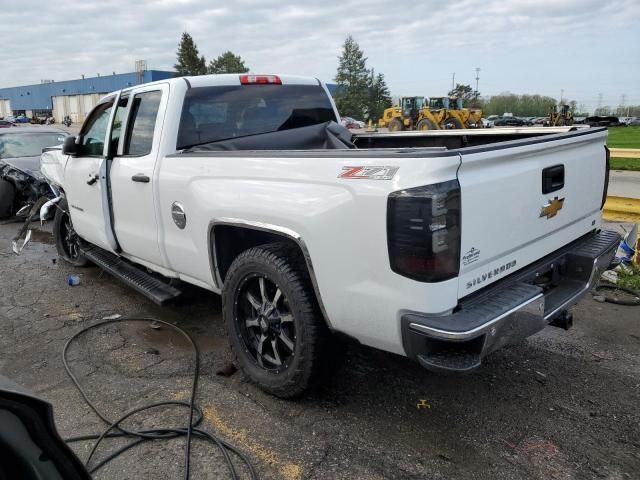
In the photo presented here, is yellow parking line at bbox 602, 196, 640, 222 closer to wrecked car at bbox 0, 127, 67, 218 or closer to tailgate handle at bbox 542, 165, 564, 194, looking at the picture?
tailgate handle at bbox 542, 165, 564, 194

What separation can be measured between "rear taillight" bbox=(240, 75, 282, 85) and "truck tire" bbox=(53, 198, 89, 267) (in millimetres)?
3078

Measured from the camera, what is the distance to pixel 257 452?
2871mm

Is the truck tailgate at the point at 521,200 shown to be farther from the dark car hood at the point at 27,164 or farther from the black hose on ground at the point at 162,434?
the dark car hood at the point at 27,164

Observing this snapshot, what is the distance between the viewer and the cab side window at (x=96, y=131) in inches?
199

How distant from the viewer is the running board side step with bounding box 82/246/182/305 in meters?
4.18

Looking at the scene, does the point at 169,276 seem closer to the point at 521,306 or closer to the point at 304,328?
the point at 304,328

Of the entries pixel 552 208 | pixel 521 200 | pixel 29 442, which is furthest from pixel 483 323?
pixel 29 442

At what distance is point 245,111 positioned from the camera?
4.39 m

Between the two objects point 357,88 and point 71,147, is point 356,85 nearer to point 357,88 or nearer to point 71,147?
point 357,88

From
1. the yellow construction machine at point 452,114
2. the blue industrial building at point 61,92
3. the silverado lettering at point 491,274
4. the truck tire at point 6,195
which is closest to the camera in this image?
the silverado lettering at point 491,274

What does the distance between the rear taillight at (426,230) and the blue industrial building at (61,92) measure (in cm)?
6238

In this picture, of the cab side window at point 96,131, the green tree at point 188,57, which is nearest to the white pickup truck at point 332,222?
the cab side window at point 96,131

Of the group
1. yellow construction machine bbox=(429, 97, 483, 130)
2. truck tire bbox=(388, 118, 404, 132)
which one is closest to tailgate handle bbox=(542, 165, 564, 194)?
yellow construction machine bbox=(429, 97, 483, 130)

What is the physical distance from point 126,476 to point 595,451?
7.97 feet
